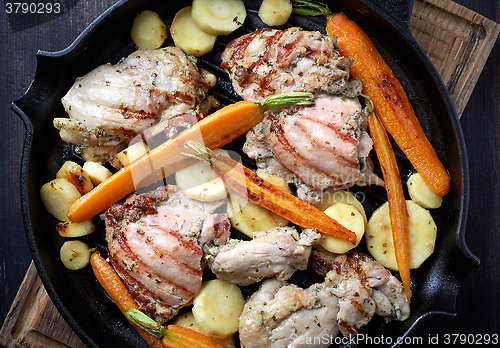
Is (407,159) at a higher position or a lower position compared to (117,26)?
lower

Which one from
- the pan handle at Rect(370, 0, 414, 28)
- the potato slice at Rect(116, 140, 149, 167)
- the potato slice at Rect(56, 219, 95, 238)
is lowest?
the potato slice at Rect(56, 219, 95, 238)

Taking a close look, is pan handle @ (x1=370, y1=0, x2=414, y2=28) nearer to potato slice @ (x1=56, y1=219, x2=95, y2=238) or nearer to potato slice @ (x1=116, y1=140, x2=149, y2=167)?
potato slice @ (x1=116, y1=140, x2=149, y2=167)

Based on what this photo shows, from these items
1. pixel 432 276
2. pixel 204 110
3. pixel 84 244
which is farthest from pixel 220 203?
pixel 432 276

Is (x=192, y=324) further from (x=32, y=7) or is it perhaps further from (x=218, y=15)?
(x=32, y=7)

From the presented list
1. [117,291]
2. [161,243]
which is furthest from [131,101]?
[117,291]

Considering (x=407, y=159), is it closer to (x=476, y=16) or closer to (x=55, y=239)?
(x=476, y=16)

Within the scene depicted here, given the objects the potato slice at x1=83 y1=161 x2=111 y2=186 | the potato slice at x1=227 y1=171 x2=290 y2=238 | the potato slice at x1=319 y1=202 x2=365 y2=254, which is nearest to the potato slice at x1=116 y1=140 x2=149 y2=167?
the potato slice at x1=83 y1=161 x2=111 y2=186

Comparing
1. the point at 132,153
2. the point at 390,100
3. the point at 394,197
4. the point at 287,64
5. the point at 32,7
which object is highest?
the point at 287,64
